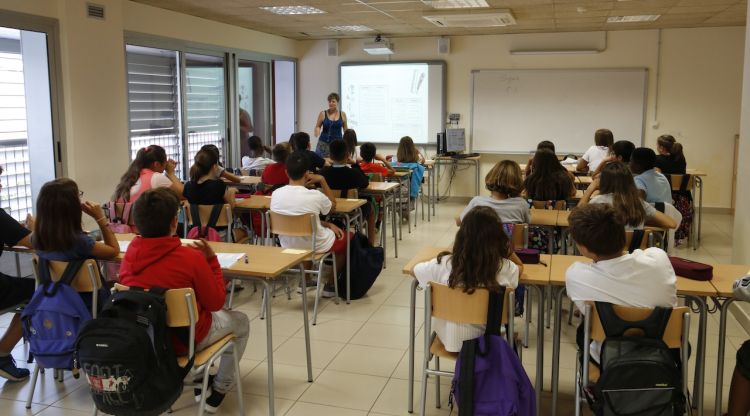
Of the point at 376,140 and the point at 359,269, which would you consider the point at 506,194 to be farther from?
the point at 376,140

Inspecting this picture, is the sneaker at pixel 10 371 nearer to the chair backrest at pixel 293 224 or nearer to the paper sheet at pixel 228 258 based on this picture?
the paper sheet at pixel 228 258

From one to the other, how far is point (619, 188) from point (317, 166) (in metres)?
3.18

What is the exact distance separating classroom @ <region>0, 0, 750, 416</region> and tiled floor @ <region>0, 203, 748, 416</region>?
0.02 metres

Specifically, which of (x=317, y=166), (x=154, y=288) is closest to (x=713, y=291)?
(x=154, y=288)

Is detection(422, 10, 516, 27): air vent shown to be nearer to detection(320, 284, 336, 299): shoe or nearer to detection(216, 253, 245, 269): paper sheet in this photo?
detection(320, 284, 336, 299): shoe

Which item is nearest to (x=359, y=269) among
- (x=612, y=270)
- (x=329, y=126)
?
(x=612, y=270)

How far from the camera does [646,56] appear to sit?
9.46 meters

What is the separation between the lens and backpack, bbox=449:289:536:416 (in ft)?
8.60

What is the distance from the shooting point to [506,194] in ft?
13.6

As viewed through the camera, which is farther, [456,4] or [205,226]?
[456,4]

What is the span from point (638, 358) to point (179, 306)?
1791 mm

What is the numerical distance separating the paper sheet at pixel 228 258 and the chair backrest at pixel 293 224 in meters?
1.18

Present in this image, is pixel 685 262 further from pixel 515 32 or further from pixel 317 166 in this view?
pixel 515 32

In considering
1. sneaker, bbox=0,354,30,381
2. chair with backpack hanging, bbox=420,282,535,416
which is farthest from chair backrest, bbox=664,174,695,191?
sneaker, bbox=0,354,30,381
